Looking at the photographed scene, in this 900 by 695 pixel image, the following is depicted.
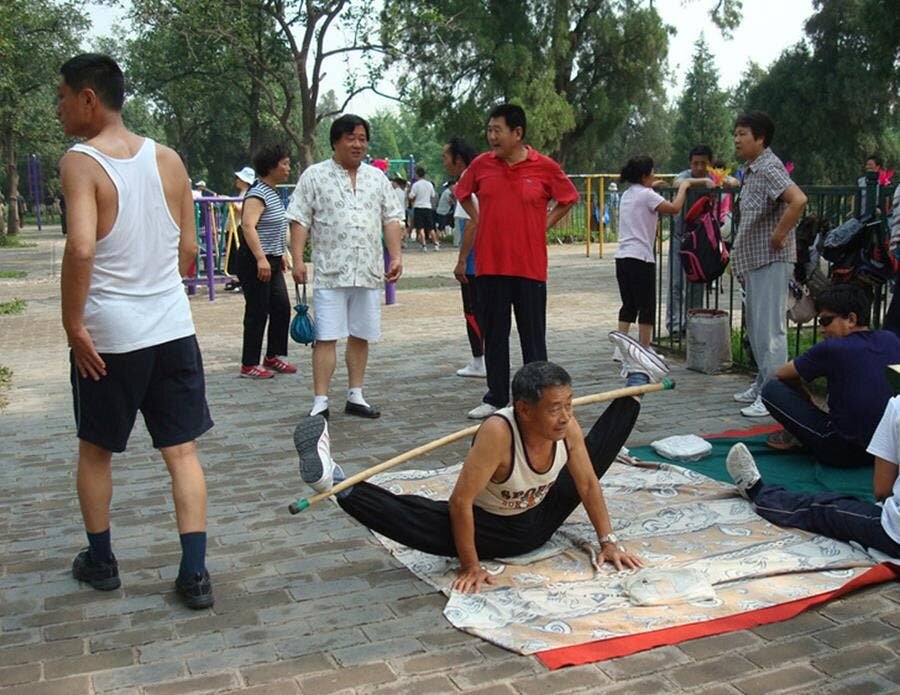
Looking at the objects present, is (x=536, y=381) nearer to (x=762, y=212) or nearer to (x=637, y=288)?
(x=762, y=212)

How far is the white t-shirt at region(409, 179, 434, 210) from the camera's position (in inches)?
939

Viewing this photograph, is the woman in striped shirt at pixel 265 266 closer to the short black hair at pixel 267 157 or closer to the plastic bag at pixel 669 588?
the short black hair at pixel 267 157

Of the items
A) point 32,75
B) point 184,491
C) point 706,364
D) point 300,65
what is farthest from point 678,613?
point 32,75

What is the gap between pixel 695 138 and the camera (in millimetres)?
51438

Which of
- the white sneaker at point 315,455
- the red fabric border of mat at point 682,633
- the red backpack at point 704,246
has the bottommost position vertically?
the red fabric border of mat at point 682,633

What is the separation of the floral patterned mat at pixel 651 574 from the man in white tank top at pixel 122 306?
1.04m

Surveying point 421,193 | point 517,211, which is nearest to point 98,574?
point 517,211

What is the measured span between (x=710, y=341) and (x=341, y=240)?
9.98 ft

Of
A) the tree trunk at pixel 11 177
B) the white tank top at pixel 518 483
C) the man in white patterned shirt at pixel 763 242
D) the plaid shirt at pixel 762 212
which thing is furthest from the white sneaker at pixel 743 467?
the tree trunk at pixel 11 177

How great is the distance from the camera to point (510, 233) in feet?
20.7

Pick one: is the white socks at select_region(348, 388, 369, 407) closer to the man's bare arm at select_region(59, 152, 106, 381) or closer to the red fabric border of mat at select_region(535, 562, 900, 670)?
the man's bare arm at select_region(59, 152, 106, 381)

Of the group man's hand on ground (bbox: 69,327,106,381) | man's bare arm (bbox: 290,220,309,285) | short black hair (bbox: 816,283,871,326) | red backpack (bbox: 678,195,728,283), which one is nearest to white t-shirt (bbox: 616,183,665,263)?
red backpack (bbox: 678,195,728,283)

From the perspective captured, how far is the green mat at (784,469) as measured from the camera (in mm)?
5027

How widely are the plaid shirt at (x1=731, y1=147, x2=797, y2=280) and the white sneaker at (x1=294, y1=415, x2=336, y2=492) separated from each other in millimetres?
3649
